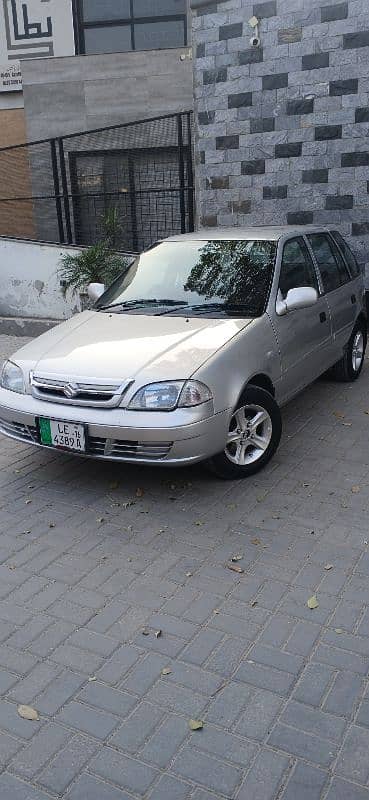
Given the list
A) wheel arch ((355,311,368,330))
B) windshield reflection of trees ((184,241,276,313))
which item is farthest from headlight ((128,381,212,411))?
wheel arch ((355,311,368,330))

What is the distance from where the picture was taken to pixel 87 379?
4.29 m

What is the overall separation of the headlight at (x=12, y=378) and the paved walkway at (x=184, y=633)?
0.72 meters

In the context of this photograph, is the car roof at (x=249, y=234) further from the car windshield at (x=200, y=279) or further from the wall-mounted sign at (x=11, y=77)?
the wall-mounted sign at (x=11, y=77)

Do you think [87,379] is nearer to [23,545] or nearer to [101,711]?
[23,545]

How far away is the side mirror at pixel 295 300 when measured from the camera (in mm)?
5129

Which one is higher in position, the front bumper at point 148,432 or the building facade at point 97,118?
the building facade at point 97,118

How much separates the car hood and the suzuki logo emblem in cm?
6

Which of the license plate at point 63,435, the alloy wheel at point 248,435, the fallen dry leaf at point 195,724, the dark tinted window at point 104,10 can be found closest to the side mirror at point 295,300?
the alloy wheel at point 248,435

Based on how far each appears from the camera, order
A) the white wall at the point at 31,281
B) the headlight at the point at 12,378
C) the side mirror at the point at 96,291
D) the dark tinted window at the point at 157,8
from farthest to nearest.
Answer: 1. the dark tinted window at the point at 157,8
2. the white wall at the point at 31,281
3. the side mirror at the point at 96,291
4. the headlight at the point at 12,378

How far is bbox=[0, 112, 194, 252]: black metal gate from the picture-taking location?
10977mm

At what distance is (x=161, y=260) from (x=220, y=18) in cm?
546

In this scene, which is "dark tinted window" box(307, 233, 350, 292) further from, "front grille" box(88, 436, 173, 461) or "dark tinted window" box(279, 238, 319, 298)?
"front grille" box(88, 436, 173, 461)

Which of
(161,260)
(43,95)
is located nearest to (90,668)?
(161,260)

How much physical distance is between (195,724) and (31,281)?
8868mm
